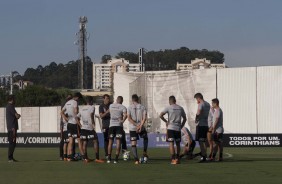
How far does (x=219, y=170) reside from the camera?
1669cm

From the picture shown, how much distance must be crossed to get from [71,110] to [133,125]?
1954 millimetres

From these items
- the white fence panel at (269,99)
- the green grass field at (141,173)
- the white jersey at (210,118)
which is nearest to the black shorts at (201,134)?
the white jersey at (210,118)

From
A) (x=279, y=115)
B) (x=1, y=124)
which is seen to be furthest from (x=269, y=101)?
(x=1, y=124)

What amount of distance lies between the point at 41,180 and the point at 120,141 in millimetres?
6100

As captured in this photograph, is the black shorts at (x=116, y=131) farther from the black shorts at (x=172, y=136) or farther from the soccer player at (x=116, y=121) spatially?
the black shorts at (x=172, y=136)

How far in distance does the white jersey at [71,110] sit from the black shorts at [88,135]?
0.43 m

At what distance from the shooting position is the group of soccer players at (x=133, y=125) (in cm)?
1984

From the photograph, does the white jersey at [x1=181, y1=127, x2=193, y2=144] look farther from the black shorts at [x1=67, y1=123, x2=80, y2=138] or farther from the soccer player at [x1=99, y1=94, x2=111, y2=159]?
the black shorts at [x1=67, y1=123, x2=80, y2=138]

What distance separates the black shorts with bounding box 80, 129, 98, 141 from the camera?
20531 millimetres

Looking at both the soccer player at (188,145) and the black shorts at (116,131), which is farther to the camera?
the soccer player at (188,145)

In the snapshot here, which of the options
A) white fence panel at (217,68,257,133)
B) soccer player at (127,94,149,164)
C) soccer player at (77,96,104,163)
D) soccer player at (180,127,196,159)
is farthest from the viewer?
white fence panel at (217,68,257,133)

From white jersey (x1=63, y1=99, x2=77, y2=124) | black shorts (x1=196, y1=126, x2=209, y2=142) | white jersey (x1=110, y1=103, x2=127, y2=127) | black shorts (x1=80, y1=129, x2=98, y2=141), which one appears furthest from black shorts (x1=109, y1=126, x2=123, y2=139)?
black shorts (x1=196, y1=126, x2=209, y2=142)

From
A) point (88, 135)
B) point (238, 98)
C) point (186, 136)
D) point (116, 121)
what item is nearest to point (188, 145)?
point (186, 136)

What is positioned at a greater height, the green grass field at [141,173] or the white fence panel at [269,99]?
the white fence panel at [269,99]
